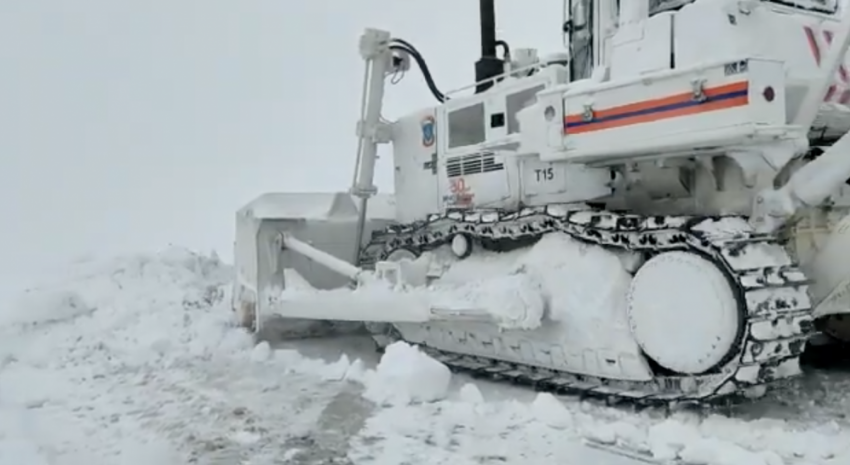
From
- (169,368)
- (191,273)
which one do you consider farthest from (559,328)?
(191,273)

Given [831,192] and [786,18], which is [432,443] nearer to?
[831,192]

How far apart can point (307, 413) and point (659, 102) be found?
128 inches

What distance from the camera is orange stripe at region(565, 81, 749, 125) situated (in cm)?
493

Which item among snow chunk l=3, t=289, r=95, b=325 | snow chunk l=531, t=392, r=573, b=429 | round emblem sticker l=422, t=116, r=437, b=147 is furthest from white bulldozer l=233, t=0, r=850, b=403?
snow chunk l=3, t=289, r=95, b=325

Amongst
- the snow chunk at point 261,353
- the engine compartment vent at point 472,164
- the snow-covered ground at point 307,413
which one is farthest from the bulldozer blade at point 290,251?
the engine compartment vent at point 472,164

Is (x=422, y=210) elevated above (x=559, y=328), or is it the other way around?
(x=422, y=210)

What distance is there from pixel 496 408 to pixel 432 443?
877 millimetres

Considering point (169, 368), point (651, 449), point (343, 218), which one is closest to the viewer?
point (651, 449)

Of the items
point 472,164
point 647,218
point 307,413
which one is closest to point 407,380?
point 307,413

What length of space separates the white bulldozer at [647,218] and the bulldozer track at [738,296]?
0.01m

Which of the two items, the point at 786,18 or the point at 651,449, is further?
the point at 786,18

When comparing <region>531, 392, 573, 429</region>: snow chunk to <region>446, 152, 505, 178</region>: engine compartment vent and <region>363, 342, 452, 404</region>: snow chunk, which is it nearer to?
<region>363, 342, 452, 404</region>: snow chunk

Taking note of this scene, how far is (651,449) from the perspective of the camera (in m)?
4.59

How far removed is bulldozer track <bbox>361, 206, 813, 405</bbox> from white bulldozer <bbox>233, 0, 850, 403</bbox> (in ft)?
0.04
